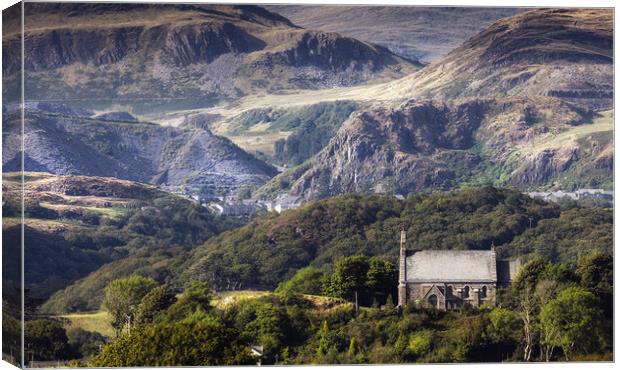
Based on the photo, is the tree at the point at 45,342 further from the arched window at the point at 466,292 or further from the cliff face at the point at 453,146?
the cliff face at the point at 453,146

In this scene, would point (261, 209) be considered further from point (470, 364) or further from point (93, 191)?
point (470, 364)

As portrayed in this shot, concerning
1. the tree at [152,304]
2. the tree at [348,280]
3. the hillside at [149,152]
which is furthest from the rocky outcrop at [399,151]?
the tree at [152,304]

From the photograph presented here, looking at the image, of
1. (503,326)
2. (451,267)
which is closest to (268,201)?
(451,267)

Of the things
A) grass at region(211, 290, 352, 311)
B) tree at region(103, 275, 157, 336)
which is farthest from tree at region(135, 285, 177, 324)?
grass at region(211, 290, 352, 311)

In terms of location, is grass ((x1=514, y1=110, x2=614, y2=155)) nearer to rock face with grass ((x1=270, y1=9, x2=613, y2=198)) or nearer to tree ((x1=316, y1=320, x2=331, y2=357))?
rock face with grass ((x1=270, y1=9, x2=613, y2=198))

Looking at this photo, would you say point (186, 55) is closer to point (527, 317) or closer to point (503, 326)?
point (503, 326)

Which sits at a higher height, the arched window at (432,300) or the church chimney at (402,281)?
the church chimney at (402,281)

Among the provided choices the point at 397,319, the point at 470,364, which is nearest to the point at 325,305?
the point at 397,319
